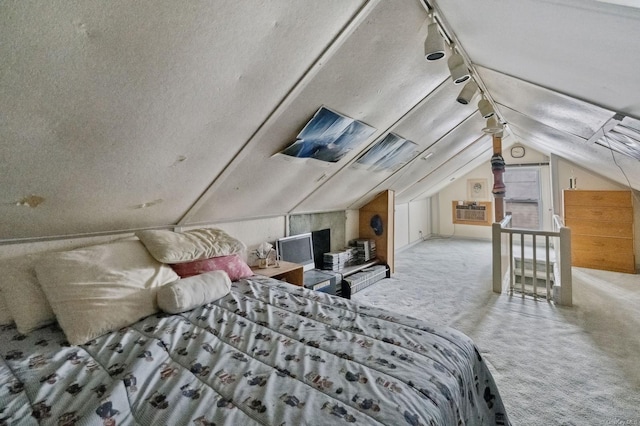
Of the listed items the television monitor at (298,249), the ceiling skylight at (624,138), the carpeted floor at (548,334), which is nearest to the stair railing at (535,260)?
the carpeted floor at (548,334)

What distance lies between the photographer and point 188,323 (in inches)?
55.9

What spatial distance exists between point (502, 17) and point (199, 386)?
189 centimetres

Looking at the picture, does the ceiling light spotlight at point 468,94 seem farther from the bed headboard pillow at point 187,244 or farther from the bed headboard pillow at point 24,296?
the bed headboard pillow at point 24,296

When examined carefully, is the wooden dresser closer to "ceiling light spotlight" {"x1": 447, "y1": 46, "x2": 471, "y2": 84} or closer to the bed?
"ceiling light spotlight" {"x1": 447, "y1": 46, "x2": 471, "y2": 84}

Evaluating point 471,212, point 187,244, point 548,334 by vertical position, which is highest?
point 471,212

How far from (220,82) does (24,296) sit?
1.42m

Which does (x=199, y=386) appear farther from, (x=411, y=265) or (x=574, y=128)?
(x=411, y=265)

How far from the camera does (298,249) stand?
10.6 ft

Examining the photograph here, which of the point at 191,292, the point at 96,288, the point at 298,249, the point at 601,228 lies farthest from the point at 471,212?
the point at 96,288

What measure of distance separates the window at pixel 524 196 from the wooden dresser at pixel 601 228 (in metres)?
1.96

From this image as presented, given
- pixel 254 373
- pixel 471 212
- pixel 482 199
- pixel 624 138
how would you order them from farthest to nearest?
pixel 471 212 → pixel 482 199 → pixel 624 138 → pixel 254 373

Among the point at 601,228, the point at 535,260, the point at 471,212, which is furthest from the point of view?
the point at 471,212

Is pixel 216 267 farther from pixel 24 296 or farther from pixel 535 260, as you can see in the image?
pixel 535 260

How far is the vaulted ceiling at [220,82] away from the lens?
0.97 metres
